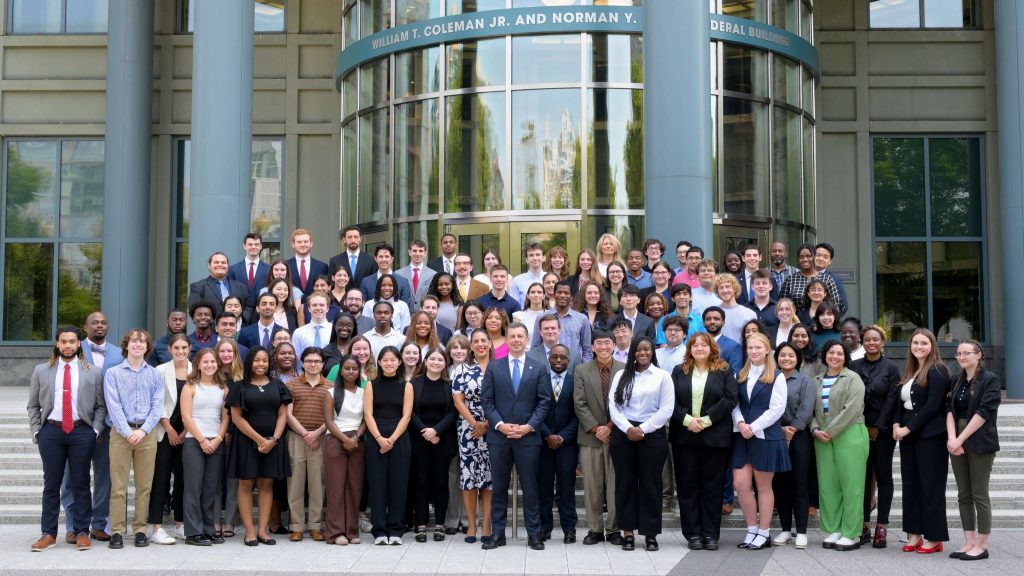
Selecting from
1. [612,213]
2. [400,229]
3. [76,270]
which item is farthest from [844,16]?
[76,270]

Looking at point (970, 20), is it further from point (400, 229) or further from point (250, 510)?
point (250, 510)

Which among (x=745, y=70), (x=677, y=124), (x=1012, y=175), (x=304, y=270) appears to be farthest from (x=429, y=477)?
(x=1012, y=175)

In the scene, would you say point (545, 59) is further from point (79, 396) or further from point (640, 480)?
point (79, 396)

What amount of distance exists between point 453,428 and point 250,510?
2.06 metres

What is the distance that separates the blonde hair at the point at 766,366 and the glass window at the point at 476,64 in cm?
900

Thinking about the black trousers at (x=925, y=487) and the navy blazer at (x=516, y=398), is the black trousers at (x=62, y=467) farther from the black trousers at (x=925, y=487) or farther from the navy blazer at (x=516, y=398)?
the black trousers at (x=925, y=487)

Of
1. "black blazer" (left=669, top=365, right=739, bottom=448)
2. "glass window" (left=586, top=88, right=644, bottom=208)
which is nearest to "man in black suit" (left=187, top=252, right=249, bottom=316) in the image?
"black blazer" (left=669, top=365, right=739, bottom=448)

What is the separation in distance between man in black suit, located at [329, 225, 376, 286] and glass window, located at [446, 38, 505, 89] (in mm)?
5462

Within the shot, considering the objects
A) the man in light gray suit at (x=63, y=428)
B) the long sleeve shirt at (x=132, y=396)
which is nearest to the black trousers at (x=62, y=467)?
the man in light gray suit at (x=63, y=428)

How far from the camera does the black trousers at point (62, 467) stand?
394 inches

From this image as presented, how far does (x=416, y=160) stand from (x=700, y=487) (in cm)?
984

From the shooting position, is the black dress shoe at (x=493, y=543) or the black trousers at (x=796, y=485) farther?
the black trousers at (x=796, y=485)

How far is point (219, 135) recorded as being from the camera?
16562 millimetres

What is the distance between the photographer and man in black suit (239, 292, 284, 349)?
461 inches
